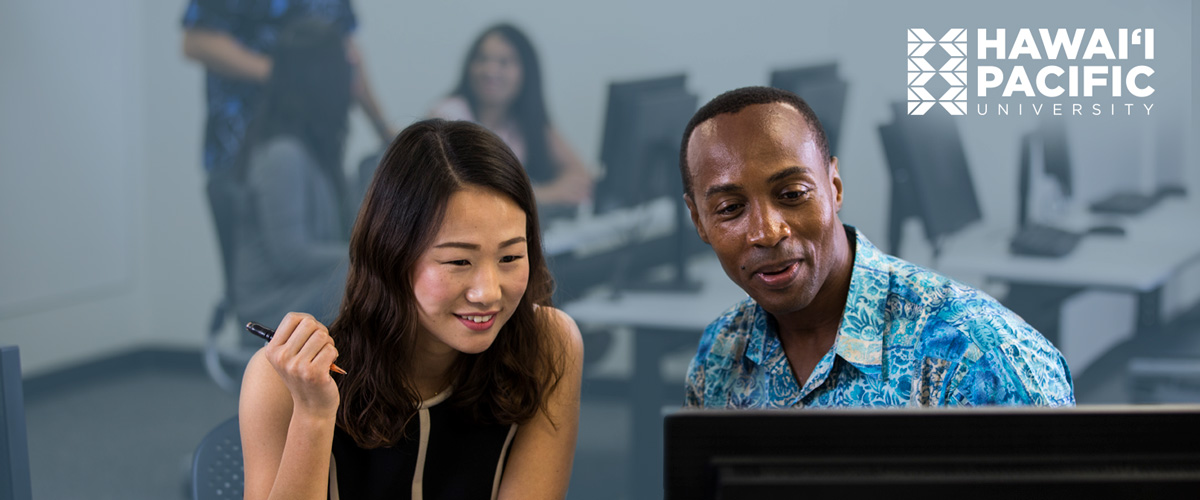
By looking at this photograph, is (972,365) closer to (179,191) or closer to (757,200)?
(757,200)

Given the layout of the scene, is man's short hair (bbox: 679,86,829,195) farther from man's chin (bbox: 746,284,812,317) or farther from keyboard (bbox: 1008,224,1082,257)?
keyboard (bbox: 1008,224,1082,257)

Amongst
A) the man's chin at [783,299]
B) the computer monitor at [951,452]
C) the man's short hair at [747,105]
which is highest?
the man's short hair at [747,105]

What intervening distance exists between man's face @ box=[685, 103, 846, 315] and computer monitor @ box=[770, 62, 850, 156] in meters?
1.80

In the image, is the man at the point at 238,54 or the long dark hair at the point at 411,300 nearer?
the long dark hair at the point at 411,300

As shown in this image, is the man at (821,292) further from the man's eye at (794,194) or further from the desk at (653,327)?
the desk at (653,327)

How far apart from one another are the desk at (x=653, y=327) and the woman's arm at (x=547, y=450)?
4.90ft

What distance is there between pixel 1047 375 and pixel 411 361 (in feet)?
2.80

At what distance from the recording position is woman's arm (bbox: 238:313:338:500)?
3.79ft

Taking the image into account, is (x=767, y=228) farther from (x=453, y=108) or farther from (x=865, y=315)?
(x=453, y=108)

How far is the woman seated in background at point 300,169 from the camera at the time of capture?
3.48 meters

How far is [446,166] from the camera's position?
4.28 feet

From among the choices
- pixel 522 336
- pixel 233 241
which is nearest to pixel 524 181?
pixel 522 336

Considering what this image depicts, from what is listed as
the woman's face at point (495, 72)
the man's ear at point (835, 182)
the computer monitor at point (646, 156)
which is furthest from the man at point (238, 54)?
the man's ear at point (835, 182)

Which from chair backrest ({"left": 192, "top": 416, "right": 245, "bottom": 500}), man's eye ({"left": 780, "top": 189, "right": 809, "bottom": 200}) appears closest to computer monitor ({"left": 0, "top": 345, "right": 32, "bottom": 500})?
chair backrest ({"left": 192, "top": 416, "right": 245, "bottom": 500})
